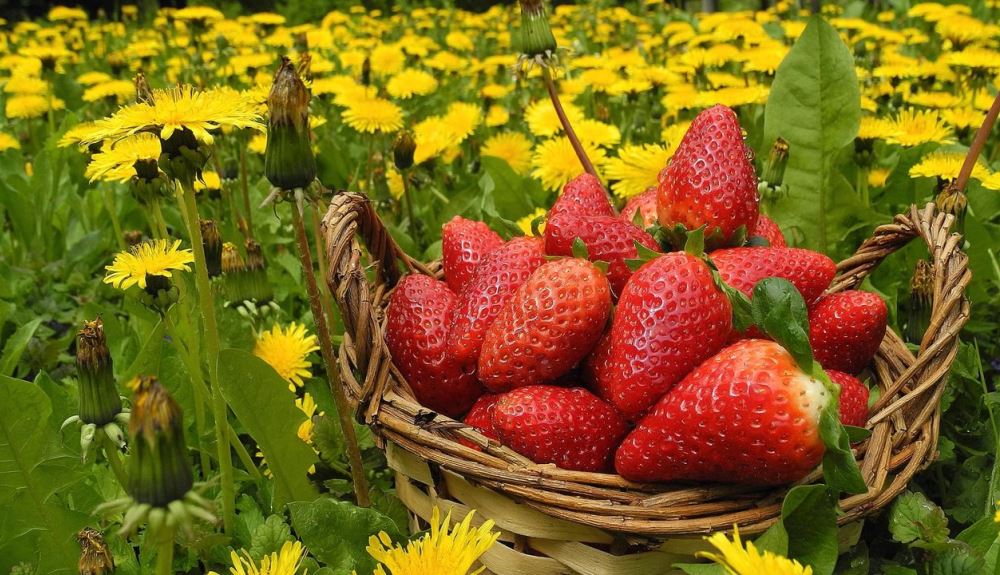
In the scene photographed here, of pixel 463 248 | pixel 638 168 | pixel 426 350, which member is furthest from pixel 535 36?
pixel 426 350

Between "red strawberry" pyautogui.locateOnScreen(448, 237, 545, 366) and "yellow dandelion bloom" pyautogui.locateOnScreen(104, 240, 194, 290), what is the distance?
43cm

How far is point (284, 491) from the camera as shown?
1.45m

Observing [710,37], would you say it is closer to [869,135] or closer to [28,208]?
[869,135]

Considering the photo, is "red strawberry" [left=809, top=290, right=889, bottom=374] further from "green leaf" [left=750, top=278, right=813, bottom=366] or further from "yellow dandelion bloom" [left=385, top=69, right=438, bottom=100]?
"yellow dandelion bloom" [left=385, top=69, right=438, bottom=100]

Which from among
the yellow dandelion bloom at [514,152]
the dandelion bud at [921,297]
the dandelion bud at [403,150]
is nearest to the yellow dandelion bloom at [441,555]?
the dandelion bud at [921,297]

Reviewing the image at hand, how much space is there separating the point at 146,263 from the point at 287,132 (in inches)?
18.6

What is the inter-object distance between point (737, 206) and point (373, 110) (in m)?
1.33

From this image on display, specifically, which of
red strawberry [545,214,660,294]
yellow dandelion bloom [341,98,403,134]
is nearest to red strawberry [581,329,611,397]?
red strawberry [545,214,660,294]

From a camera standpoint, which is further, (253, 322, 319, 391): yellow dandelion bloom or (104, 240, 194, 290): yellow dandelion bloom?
(253, 322, 319, 391): yellow dandelion bloom

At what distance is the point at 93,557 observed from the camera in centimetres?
108

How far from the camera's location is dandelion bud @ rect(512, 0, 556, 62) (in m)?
1.84

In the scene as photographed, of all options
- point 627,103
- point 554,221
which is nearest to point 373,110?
point 627,103

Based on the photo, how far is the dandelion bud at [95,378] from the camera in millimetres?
1077

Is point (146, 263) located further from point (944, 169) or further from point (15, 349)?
point (944, 169)
